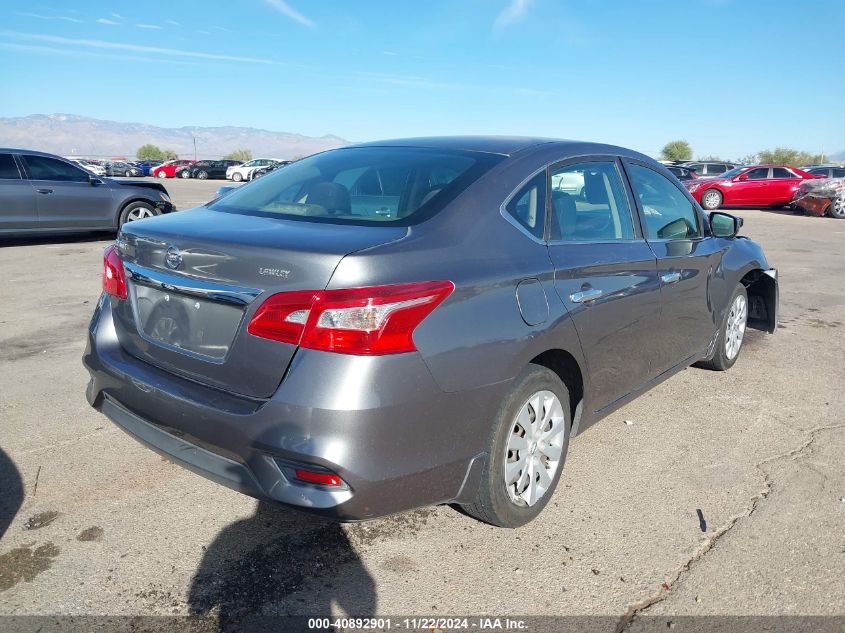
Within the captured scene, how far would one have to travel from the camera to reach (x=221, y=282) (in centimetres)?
250

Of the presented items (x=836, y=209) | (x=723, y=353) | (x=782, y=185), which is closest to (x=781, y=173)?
(x=782, y=185)

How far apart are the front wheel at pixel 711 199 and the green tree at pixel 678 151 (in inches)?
2272

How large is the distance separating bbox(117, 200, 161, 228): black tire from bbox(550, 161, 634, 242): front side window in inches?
384

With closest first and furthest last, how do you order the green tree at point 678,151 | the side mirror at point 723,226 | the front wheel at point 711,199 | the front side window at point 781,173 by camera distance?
the side mirror at point 723,226 < the front wheel at point 711,199 < the front side window at point 781,173 < the green tree at point 678,151

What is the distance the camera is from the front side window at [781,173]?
2336 cm

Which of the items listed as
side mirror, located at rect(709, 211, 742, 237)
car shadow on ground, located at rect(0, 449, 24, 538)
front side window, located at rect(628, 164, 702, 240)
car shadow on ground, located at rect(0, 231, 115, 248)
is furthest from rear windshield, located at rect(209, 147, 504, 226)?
car shadow on ground, located at rect(0, 231, 115, 248)

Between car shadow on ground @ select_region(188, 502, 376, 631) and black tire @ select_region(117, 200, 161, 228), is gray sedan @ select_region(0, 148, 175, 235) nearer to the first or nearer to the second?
black tire @ select_region(117, 200, 161, 228)

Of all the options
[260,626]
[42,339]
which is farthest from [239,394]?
[42,339]

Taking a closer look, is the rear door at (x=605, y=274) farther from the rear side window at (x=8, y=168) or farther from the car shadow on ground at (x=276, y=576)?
the rear side window at (x=8, y=168)

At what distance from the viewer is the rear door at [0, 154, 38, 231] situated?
10.4 meters

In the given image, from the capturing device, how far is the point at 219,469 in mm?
2551

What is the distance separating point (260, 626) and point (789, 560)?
2136 mm

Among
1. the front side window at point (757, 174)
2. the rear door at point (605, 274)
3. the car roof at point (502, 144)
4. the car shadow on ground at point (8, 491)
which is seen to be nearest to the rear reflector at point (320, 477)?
the rear door at point (605, 274)

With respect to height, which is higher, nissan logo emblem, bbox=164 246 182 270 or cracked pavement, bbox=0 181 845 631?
nissan logo emblem, bbox=164 246 182 270
